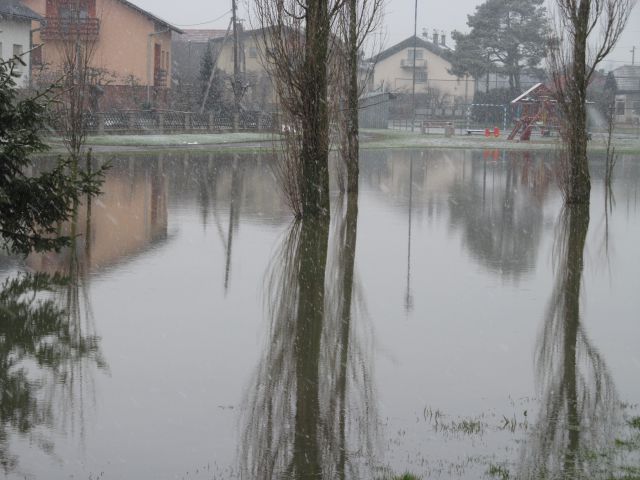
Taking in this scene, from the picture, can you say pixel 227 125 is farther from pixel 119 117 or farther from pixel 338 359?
pixel 338 359

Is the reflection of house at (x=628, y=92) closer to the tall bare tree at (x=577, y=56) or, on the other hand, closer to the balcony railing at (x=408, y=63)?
the balcony railing at (x=408, y=63)

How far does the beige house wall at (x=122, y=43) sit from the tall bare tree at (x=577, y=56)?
34.7 metres

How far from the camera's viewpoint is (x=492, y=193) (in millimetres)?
23484

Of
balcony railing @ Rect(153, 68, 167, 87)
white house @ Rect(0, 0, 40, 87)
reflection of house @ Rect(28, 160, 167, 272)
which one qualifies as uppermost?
white house @ Rect(0, 0, 40, 87)

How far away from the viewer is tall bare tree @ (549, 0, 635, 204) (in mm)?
19594

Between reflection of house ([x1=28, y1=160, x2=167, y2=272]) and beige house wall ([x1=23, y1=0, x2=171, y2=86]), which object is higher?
beige house wall ([x1=23, y1=0, x2=171, y2=86])

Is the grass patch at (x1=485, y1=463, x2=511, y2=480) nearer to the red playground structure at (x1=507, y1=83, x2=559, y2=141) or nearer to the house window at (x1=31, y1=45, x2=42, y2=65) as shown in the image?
the red playground structure at (x1=507, y1=83, x2=559, y2=141)

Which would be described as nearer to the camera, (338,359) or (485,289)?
(338,359)

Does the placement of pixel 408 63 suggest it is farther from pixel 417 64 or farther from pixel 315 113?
pixel 315 113

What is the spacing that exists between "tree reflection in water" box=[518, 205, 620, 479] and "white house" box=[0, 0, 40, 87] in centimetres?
4031

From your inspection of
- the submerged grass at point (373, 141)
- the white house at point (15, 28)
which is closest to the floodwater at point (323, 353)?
the submerged grass at point (373, 141)

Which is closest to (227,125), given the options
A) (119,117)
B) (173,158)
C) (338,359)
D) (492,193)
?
(119,117)

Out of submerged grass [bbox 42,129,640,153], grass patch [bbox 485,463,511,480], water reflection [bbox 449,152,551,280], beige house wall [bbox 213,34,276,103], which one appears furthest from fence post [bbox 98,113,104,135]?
grass patch [bbox 485,463,511,480]

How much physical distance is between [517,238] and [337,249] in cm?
322
